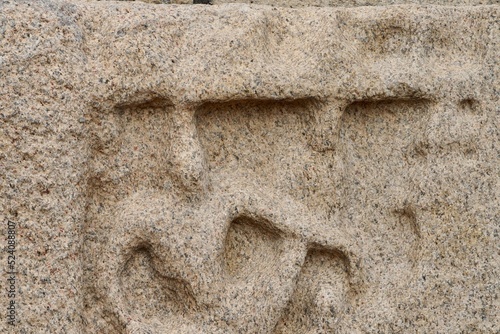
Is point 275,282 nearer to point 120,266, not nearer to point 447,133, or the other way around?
point 120,266

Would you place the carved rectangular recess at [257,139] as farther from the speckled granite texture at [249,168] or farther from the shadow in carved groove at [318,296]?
the shadow in carved groove at [318,296]

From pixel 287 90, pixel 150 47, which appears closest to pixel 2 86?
pixel 150 47

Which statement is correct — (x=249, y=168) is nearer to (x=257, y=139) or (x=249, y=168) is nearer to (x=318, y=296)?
(x=257, y=139)

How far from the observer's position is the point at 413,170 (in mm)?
1414

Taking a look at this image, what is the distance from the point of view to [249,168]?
137cm

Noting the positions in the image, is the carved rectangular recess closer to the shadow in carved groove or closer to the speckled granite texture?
the speckled granite texture

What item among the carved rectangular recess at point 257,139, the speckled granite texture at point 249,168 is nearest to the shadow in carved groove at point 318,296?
the speckled granite texture at point 249,168

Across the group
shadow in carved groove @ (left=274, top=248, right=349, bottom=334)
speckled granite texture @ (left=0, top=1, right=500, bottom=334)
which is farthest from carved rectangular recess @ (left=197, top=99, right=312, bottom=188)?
shadow in carved groove @ (left=274, top=248, right=349, bottom=334)

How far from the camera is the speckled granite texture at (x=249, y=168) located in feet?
3.95

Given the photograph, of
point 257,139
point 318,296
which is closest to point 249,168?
point 257,139

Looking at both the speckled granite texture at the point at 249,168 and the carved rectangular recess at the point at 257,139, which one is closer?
the speckled granite texture at the point at 249,168

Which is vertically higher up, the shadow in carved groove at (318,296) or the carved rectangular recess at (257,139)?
the carved rectangular recess at (257,139)

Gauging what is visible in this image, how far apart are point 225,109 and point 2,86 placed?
40 cm

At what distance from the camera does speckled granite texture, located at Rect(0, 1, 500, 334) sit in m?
1.20
